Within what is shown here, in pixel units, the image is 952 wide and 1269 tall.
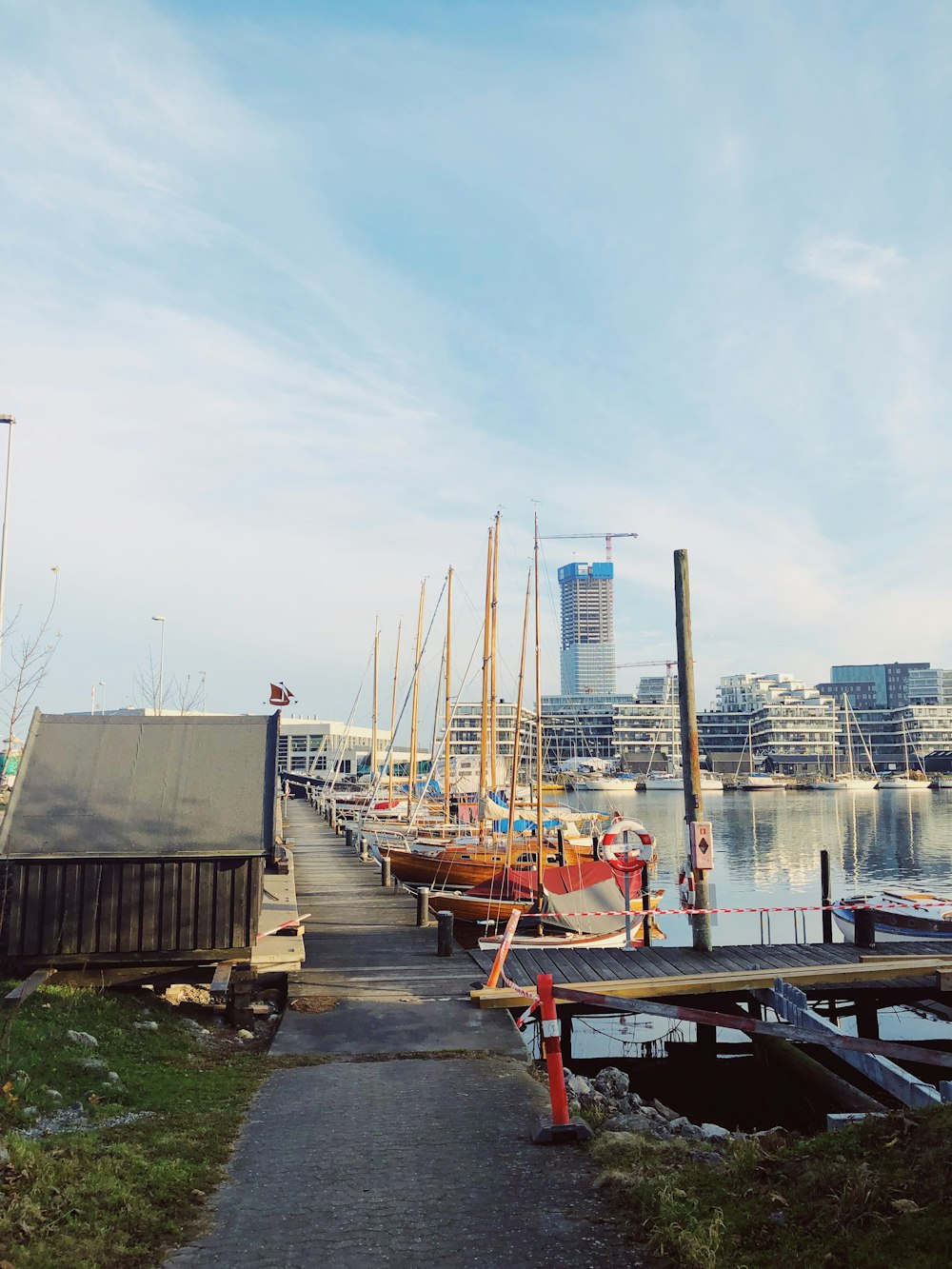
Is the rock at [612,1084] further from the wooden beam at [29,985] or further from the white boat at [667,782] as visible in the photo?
the white boat at [667,782]

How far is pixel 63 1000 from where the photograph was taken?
12.1 meters

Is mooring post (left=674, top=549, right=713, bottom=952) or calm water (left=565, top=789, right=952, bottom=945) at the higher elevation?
mooring post (left=674, top=549, right=713, bottom=952)

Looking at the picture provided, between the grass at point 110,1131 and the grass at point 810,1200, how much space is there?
135 inches

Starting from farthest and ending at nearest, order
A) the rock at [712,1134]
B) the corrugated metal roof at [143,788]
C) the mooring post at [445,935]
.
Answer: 1. the mooring post at [445,935]
2. the corrugated metal roof at [143,788]
3. the rock at [712,1134]

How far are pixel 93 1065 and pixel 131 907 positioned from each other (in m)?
4.10

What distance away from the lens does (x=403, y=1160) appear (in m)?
7.70

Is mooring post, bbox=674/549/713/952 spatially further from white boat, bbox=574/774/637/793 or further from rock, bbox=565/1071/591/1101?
white boat, bbox=574/774/637/793

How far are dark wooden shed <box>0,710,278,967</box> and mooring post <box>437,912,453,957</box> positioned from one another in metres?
4.20

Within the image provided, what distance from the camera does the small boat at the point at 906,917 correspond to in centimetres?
2433

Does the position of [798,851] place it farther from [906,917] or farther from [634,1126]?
[634,1126]

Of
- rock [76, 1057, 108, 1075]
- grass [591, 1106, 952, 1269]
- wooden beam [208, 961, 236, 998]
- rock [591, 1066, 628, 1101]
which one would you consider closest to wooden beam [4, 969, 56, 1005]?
rock [76, 1057, 108, 1075]

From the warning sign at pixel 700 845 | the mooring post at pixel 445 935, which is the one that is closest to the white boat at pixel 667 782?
the warning sign at pixel 700 845

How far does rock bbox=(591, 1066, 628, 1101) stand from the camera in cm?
1307

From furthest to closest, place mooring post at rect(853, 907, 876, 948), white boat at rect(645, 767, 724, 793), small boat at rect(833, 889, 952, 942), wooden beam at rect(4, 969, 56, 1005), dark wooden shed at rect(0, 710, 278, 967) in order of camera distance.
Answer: white boat at rect(645, 767, 724, 793) → small boat at rect(833, 889, 952, 942) → mooring post at rect(853, 907, 876, 948) → dark wooden shed at rect(0, 710, 278, 967) → wooden beam at rect(4, 969, 56, 1005)
